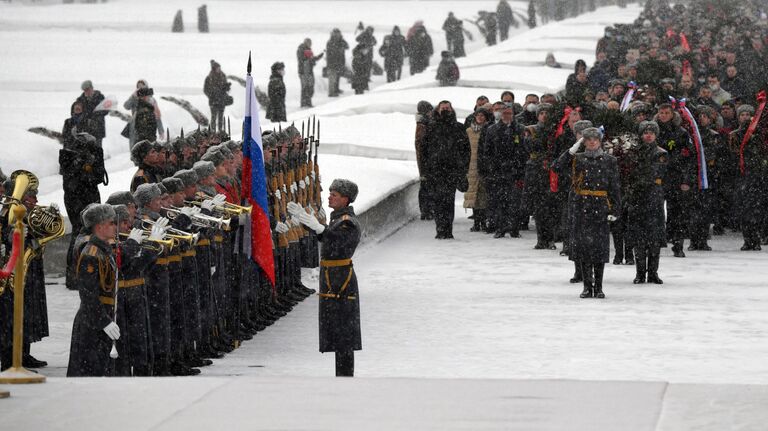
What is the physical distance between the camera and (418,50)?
50.4m

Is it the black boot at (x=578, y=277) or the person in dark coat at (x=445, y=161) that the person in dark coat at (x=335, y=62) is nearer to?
the person in dark coat at (x=445, y=161)

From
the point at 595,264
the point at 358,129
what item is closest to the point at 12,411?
the point at 595,264

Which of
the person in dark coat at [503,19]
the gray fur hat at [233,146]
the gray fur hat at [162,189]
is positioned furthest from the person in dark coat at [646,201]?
the person in dark coat at [503,19]

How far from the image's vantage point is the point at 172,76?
153 ft

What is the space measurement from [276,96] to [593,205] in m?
19.3

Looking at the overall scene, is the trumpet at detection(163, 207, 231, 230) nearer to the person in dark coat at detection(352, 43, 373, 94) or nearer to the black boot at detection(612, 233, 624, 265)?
the black boot at detection(612, 233, 624, 265)

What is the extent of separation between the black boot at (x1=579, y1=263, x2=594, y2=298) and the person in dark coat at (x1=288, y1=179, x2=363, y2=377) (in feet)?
16.2

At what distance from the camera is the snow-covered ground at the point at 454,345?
8.81m

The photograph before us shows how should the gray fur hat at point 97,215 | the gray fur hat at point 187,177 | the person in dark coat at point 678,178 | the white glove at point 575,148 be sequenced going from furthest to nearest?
the person in dark coat at point 678,178 < the white glove at point 575,148 < the gray fur hat at point 187,177 < the gray fur hat at point 97,215

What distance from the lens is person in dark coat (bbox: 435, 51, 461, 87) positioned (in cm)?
3950

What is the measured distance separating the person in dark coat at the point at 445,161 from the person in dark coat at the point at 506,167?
310mm

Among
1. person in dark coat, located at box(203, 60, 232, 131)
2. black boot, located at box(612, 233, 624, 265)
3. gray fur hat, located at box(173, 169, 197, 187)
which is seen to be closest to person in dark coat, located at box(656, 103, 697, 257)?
black boot, located at box(612, 233, 624, 265)

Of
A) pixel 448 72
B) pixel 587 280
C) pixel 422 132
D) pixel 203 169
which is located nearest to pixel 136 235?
pixel 203 169

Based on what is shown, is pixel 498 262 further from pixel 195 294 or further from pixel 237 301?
pixel 195 294
